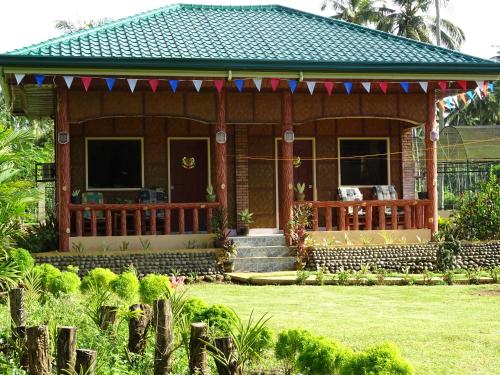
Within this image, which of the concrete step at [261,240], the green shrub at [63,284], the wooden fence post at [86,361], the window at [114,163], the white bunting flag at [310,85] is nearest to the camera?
the wooden fence post at [86,361]

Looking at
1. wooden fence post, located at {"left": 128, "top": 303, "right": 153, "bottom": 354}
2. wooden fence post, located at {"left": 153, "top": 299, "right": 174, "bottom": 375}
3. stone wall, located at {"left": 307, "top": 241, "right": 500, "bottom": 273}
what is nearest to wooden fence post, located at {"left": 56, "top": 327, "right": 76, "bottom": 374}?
wooden fence post, located at {"left": 153, "top": 299, "right": 174, "bottom": 375}

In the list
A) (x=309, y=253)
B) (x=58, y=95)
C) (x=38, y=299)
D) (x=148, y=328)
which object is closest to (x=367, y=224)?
(x=309, y=253)

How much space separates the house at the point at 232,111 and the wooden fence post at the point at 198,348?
30.8 ft

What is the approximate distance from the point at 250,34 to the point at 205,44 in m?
1.58

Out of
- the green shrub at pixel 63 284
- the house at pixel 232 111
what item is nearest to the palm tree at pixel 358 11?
the house at pixel 232 111

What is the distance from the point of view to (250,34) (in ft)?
55.7

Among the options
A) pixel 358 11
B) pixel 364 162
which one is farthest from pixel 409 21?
pixel 364 162

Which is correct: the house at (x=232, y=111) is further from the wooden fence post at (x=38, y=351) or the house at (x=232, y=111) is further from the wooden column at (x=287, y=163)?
the wooden fence post at (x=38, y=351)

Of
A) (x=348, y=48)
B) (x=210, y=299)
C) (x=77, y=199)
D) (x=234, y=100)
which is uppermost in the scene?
(x=348, y=48)

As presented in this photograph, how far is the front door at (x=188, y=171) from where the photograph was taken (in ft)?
58.0

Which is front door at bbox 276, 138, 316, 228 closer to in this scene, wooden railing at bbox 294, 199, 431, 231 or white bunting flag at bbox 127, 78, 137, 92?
wooden railing at bbox 294, 199, 431, 231

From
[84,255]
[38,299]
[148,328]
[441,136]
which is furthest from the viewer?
[441,136]

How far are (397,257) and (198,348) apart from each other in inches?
404

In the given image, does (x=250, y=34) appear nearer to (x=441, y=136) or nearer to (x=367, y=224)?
(x=367, y=224)
